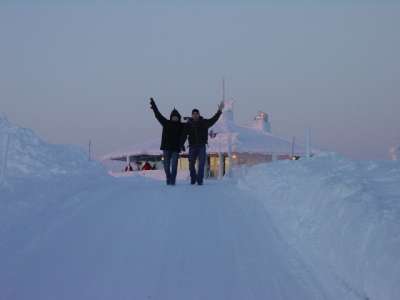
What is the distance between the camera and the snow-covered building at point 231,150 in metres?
41.0

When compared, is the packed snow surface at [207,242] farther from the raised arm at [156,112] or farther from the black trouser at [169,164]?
the raised arm at [156,112]

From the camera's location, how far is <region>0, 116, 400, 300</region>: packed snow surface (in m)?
6.21

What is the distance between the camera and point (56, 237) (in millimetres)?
8023

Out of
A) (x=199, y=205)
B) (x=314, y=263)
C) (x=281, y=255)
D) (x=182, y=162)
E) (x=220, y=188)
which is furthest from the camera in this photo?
(x=182, y=162)

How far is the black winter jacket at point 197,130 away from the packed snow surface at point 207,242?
8.35 ft

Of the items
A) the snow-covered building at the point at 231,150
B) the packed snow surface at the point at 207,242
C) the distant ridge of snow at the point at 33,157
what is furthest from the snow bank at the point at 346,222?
the snow-covered building at the point at 231,150

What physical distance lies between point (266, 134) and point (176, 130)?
111ft

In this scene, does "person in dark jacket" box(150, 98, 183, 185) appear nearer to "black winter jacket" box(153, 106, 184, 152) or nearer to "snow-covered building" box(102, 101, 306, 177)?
"black winter jacket" box(153, 106, 184, 152)

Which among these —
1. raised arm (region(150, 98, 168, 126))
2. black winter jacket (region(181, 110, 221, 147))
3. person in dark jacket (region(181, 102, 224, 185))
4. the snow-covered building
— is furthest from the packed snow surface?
the snow-covered building

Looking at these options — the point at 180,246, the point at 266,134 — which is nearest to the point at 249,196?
the point at 180,246

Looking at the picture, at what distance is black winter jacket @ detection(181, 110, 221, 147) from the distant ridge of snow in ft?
11.0

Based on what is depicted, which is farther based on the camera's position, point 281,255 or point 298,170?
point 298,170

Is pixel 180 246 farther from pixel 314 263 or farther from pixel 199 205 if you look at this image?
pixel 199 205

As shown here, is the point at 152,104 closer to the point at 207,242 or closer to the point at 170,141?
the point at 170,141
